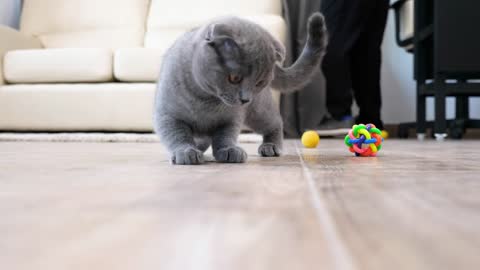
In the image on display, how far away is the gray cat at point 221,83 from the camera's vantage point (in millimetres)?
1010

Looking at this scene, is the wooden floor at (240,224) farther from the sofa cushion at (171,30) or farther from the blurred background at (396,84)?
the blurred background at (396,84)

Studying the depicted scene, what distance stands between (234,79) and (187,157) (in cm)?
19

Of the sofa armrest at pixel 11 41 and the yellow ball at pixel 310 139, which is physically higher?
the sofa armrest at pixel 11 41

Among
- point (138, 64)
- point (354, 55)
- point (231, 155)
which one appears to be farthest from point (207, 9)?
point (231, 155)

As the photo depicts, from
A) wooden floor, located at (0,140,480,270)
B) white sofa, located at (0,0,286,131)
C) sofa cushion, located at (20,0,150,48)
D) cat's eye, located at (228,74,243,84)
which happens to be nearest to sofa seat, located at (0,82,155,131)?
white sofa, located at (0,0,286,131)

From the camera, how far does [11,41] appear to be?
303cm

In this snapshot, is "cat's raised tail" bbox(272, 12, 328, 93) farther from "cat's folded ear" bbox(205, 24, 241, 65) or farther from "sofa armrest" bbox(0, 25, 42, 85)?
"sofa armrest" bbox(0, 25, 42, 85)

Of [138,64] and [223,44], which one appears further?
[138,64]

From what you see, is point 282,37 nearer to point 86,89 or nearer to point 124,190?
point 86,89

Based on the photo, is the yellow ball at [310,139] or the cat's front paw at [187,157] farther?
the yellow ball at [310,139]

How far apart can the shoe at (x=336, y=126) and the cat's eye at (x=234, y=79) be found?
71.6 inches

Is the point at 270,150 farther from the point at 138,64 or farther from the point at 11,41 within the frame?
the point at 11,41

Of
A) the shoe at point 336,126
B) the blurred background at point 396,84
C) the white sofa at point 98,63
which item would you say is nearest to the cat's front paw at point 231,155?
the white sofa at point 98,63

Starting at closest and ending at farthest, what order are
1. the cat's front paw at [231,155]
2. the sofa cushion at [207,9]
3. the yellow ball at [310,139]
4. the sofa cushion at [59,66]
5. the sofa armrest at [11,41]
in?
the cat's front paw at [231,155] < the yellow ball at [310,139] < the sofa cushion at [59,66] < the sofa armrest at [11,41] < the sofa cushion at [207,9]
